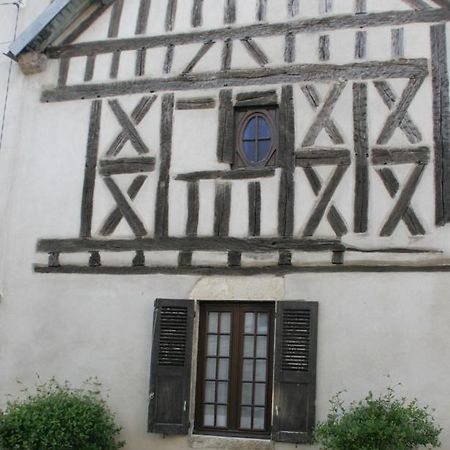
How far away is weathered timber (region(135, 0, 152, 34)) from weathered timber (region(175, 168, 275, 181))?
195 centimetres

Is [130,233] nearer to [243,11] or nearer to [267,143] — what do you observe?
[267,143]

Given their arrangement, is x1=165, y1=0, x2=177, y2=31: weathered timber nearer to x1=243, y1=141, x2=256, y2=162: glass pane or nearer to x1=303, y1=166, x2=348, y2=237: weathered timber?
x1=243, y1=141, x2=256, y2=162: glass pane

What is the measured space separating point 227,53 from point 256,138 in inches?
42.7

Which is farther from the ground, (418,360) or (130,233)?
(130,233)

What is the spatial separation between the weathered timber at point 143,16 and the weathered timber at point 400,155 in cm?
321

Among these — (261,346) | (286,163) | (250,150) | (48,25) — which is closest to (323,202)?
(286,163)

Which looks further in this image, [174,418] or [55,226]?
[55,226]

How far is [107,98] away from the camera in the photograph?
9094 millimetres

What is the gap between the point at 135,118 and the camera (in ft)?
29.3

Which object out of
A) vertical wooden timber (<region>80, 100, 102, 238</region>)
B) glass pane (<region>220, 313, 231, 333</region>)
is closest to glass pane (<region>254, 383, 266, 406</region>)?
glass pane (<region>220, 313, 231, 333</region>)

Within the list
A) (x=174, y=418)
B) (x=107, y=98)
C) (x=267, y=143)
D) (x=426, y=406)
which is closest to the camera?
(x=426, y=406)

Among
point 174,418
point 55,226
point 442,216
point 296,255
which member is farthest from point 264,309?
point 55,226

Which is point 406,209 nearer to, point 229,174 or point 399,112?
point 399,112

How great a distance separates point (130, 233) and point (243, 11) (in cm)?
291
